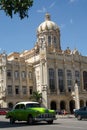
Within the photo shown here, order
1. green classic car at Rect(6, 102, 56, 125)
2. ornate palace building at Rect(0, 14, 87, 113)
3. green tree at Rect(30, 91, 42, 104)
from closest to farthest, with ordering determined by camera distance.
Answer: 1. green classic car at Rect(6, 102, 56, 125)
2. green tree at Rect(30, 91, 42, 104)
3. ornate palace building at Rect(0, 14, 87, 113)

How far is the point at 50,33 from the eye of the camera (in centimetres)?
8500

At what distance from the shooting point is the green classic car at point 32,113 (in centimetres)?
2530

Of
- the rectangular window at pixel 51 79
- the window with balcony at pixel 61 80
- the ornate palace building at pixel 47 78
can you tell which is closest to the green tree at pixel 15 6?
the ornate palace building at pixel 47 78

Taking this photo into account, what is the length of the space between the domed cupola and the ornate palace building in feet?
18.6

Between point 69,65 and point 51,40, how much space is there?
9.82 metres

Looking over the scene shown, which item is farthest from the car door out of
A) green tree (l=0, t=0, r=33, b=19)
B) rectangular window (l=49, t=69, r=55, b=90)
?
rectangular window (l=49, t=69, r=55, b=90)

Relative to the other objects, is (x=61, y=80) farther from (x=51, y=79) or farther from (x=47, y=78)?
(x=47, y=78)

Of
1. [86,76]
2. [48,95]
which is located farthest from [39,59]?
[86,76]

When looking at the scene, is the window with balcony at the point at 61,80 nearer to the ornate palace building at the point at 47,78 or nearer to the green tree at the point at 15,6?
the ornate palace building at the point at 47,78

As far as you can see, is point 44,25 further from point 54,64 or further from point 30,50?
point 54,64

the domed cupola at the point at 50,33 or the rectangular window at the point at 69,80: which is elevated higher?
the domed cupola at the point at 50,33

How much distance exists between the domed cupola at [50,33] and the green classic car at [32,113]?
57.7 metres

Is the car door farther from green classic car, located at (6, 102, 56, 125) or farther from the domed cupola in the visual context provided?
the domed cupola

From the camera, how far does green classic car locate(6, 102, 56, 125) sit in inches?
996
